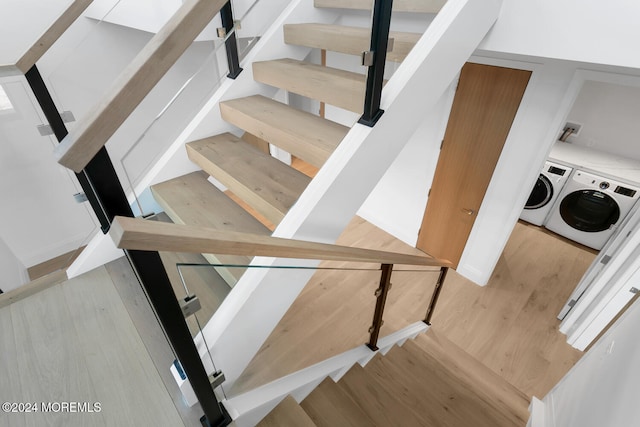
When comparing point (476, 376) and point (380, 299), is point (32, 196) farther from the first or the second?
point (476, 376)

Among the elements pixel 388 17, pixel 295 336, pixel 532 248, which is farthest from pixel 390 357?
pixel 532 248

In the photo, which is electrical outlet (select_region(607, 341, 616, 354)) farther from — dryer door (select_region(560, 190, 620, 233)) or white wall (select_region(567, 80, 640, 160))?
white wall (select_region(567, 80, 640, 160))

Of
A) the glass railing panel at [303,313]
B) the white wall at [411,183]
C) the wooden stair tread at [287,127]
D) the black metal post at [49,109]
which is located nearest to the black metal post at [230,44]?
the wooden stair tread at [287,127]

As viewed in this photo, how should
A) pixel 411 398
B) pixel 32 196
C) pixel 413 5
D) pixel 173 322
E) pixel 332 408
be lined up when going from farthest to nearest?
pixel 32 196 → pixel 411 398 → pixel 413 5 → pixel 332 408 → pixel 173 322

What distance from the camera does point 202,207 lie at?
4.95 ft

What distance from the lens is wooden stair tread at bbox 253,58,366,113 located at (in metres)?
1.36

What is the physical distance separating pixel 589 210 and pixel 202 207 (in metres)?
4.15

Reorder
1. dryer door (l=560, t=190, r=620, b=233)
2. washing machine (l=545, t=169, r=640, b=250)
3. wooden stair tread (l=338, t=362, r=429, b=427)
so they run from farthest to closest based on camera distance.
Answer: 1. dryer door (l=560, t=190, r=620, b=233)
2. washing machine (l=545, t=169, r=640, b=250)
3. wooden stair tread (l=338, t=362, r=429, b=427)

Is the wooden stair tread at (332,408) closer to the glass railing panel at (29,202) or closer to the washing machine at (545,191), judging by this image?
the glass railing panel at (29,202)

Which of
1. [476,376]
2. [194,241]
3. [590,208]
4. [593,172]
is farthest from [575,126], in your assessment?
[194,241]

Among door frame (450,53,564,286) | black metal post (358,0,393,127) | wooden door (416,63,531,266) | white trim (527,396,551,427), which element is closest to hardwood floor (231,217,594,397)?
door frame (450,53,564,286)

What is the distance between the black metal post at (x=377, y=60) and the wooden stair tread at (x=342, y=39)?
249 mm

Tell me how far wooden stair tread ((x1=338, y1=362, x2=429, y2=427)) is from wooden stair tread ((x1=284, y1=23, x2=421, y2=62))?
1.65 meters

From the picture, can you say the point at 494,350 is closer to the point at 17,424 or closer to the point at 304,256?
the point at 304,256
